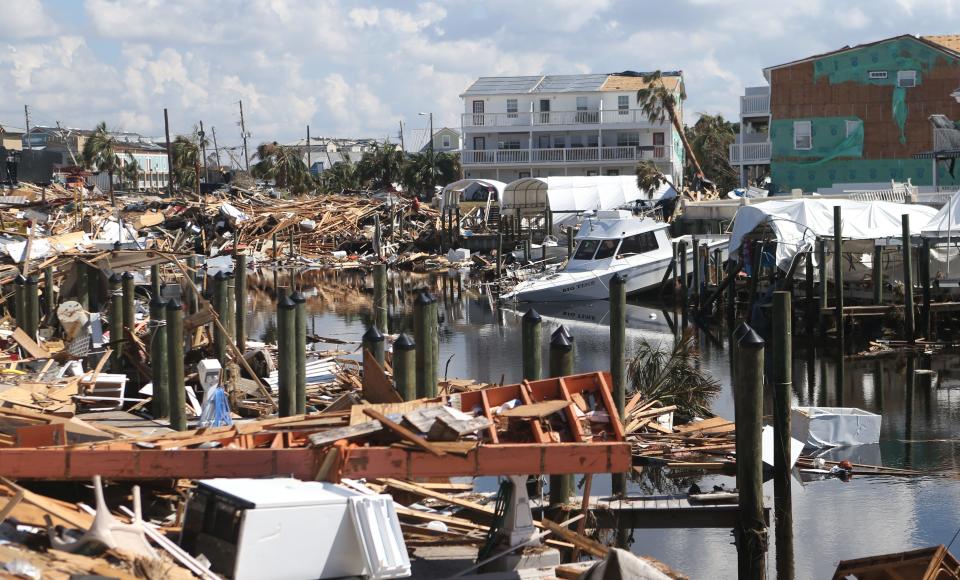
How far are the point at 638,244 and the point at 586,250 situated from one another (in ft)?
5.65

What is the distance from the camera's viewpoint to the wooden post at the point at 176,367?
15773 millimetres

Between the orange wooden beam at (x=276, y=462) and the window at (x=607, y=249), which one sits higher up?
the window at (x=607, y=249)

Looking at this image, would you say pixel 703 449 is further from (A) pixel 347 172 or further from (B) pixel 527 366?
(A) pixel 347 172

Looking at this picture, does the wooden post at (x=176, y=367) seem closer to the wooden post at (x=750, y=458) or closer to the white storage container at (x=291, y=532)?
the white storage container at (x=291, y=532)

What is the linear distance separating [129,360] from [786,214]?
19.8 m

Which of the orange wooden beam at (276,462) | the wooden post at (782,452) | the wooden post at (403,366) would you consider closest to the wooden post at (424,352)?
the wooden post at (403,366)

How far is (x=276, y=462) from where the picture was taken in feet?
33.4

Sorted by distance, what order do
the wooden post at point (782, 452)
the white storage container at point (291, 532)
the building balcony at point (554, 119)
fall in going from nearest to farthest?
the white storage container at point (291, 532) → the wooden post at point (782, 452) → the building balcony at point (554, 119)

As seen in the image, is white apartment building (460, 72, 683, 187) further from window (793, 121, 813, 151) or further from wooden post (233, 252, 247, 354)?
wooden post (233, 252, 247, 354)

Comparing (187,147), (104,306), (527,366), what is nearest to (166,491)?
(527,366)

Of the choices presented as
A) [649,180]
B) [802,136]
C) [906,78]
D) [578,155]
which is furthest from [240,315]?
[578,155]

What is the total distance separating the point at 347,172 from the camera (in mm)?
99062

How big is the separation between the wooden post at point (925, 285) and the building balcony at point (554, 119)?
47.4 metres

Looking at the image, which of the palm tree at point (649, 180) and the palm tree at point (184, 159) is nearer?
the palm tree at point (649, 180)
